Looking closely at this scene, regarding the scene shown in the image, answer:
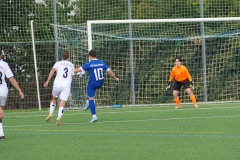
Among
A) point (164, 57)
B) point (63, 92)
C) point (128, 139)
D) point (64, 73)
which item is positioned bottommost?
point (128, 139)

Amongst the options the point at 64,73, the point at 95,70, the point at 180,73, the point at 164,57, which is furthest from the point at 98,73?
the point at 164,57

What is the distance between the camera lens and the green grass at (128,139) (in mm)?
11609

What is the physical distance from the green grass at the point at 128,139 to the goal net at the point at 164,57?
885 centimetres

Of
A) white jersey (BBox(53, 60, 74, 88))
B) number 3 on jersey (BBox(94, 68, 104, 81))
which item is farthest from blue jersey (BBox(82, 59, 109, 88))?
white jersey (BBox(53, 60, 74, 88))

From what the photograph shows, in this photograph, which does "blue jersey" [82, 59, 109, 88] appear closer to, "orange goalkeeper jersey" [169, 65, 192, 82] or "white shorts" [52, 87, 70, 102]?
"white shorts" [52, 87, 70, 102]

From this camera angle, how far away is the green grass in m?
11.6

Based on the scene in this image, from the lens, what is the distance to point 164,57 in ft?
98.0

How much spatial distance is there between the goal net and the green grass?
29.0 feet

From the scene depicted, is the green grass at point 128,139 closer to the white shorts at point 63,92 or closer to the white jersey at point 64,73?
the white shorts at point 63,92

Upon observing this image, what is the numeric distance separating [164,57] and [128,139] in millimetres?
15971

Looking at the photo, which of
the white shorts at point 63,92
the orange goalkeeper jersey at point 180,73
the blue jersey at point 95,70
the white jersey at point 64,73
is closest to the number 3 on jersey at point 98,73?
the blue jersey at point 95,70

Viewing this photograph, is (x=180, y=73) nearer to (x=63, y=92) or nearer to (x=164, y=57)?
(x=164, y=57)

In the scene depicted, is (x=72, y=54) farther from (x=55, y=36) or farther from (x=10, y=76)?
(x=10, y=76)

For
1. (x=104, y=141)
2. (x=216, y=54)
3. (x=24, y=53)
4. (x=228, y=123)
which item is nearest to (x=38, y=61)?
(x=24, y=53)
